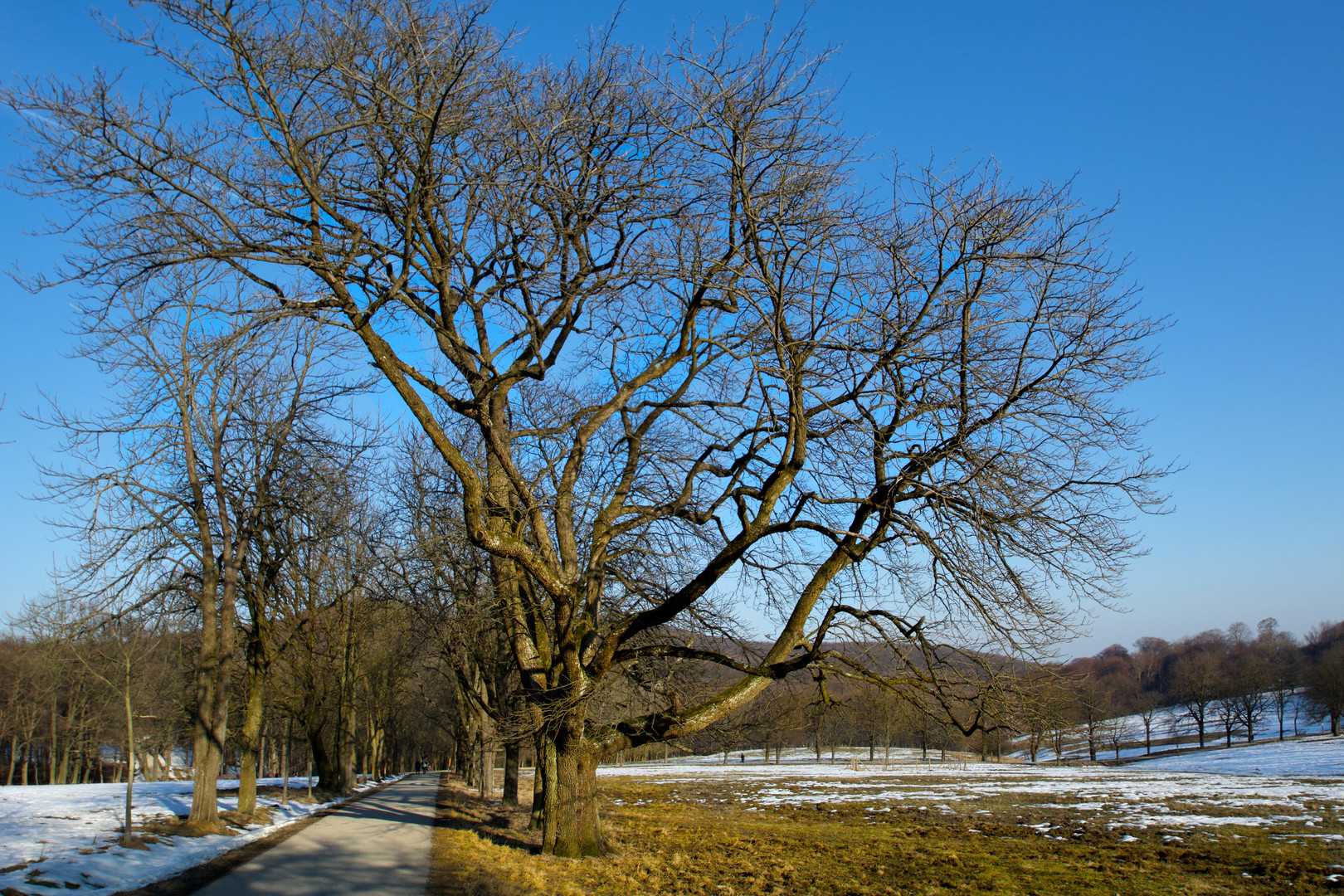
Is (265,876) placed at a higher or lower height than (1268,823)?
higher

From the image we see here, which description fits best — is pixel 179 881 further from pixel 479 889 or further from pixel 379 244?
pixel 379 244

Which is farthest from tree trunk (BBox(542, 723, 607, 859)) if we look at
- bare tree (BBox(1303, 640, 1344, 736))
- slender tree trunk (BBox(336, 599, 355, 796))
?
bare tree (BBox(1303, 640, 1344, 736))

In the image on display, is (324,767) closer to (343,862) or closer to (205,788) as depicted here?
(205,788)

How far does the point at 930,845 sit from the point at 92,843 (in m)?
13.8

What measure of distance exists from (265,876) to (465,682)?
34.0ft

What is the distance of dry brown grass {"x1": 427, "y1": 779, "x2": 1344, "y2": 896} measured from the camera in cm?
Answer: 938

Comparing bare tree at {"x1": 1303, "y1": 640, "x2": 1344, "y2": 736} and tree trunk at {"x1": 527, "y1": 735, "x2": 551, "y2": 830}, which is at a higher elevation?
tree trunk at {"x1": 527, "y1": 735, "x2": 551, "y2": 830}

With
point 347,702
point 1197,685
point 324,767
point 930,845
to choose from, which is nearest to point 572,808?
point 930,845

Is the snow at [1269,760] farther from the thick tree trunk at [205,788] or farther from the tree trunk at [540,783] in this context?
the thick tree trunk at [205,788]

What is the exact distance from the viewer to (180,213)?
7891 millimetres

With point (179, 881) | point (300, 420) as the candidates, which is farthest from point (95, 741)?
point (179, 881)

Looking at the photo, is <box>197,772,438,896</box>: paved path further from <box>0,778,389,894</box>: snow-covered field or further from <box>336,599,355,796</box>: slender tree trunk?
<box>336,599,355,796</box>: slender tree trunk

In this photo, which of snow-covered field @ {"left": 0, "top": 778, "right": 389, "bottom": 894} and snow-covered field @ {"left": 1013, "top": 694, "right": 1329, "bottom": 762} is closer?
snow-covered field @ {"left": 0, "top": 778, "right": 389, "bottom": 894}

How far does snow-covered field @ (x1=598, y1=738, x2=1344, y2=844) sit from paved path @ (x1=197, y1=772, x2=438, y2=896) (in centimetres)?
1162
